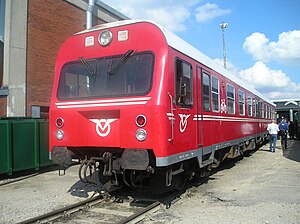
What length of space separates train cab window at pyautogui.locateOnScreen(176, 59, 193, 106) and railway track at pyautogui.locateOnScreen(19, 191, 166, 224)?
82.8 inches

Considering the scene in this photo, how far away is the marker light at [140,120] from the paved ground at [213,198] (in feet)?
5.41

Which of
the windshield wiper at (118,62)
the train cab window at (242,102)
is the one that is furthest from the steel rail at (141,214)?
the train cab window at (242,102)

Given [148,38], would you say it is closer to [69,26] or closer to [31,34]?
[31,34]

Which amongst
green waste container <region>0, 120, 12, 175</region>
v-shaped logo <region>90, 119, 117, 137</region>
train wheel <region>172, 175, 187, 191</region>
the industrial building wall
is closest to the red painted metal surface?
v-shaped logo <region>90, 119, 117, 137</region>

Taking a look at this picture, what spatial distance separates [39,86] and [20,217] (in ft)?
32.1

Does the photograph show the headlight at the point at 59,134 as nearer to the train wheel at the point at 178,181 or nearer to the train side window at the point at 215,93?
the train wheel at the point at 178,181

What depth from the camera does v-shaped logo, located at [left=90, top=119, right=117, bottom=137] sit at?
6043mm

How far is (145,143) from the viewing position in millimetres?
5621

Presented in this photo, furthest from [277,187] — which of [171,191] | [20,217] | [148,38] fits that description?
[20,217]

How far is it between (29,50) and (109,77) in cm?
972

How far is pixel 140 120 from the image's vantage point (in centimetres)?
568

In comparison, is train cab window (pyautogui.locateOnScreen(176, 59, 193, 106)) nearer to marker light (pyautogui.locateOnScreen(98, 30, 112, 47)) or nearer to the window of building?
marker light (pyautogui.locateOnScreen(98, 30, 112, 47))

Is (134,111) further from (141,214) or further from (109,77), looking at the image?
(141,214)

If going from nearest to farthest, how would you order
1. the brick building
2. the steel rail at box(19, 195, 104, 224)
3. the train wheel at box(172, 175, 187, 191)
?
the steel rail at box(19, 195, 104, 224) → the train wheel at box(172, 175, 187, 191) → the brick building
